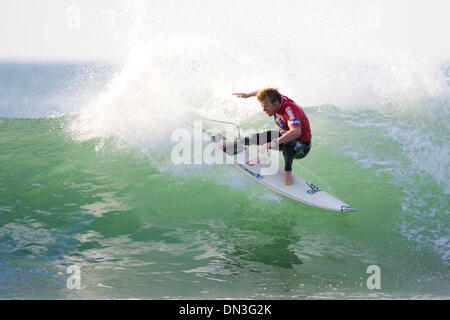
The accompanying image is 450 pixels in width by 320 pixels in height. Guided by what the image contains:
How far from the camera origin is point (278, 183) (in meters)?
6.52

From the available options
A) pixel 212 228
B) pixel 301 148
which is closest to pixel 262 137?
pixel 301 148

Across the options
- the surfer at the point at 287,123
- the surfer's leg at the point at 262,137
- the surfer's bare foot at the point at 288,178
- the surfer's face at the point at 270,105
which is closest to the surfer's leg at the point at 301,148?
the surfer at the point at 287,123

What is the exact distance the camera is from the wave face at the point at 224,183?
4.94 metres

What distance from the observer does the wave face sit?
494 cm

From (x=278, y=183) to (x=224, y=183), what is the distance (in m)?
1.08

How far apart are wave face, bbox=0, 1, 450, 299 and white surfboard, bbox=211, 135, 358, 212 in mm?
245

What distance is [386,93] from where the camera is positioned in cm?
996

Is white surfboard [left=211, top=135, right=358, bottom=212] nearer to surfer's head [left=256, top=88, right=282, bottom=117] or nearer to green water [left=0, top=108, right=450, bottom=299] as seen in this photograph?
green water [left=0, top=108, right=450, bottom=299]

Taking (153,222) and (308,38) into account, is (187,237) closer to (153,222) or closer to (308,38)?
(153,222)

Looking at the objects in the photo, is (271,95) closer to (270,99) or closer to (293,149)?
(270,99)

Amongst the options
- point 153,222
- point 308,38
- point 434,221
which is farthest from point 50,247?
point 308,38

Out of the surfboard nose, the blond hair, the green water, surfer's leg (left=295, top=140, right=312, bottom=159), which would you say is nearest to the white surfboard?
the surfboard nose

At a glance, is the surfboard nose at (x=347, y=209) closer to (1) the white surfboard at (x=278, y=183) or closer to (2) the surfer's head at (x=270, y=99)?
(1) the white surfboard at (x=278, y=183)

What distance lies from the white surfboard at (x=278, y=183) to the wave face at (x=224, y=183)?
245 mm
